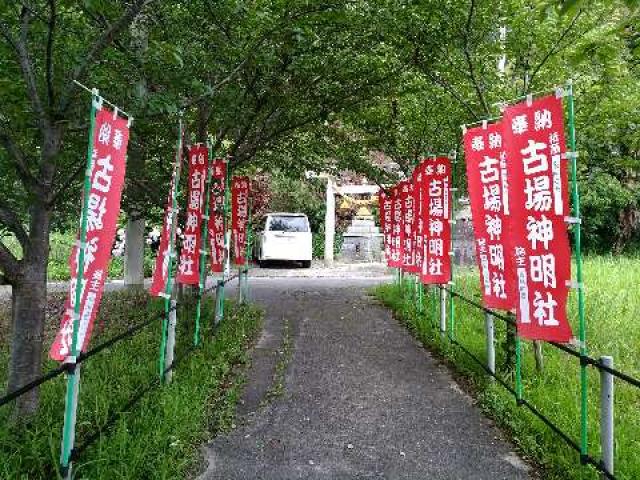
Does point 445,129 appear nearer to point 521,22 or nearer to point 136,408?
point 521,22

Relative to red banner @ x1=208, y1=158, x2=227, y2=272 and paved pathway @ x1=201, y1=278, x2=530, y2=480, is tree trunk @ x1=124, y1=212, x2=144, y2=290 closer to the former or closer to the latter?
red banner @ x1=208, y1=158, x2=227, y2=272

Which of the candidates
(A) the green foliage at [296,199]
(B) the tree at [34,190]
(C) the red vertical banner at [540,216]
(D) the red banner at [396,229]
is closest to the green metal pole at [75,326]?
(B) the tree at [34,190]

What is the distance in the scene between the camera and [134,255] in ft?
38.7

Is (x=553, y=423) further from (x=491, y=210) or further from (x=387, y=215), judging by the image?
(x=387, y=215)

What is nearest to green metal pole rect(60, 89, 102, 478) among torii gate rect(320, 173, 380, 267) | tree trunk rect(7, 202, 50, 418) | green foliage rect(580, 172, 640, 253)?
tree trunk rect(7, 202, 50, 418)

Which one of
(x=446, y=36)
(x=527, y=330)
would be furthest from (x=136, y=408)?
(x=446, y=36)

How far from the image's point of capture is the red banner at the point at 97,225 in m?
3.49

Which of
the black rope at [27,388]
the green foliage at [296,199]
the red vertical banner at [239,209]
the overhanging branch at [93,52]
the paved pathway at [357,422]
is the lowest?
the paved pathway at [357,422]

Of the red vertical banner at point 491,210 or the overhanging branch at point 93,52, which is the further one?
the red vertical banner at point 491,210

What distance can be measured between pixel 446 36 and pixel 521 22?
0.91 meters

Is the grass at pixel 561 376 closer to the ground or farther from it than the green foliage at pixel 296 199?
closer to the ground

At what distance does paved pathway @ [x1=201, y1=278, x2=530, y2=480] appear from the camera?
4207 millimetres

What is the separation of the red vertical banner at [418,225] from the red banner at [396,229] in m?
2.31

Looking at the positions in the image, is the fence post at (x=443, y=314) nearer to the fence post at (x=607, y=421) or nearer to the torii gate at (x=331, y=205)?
the fence post at (x=607, y=421)
